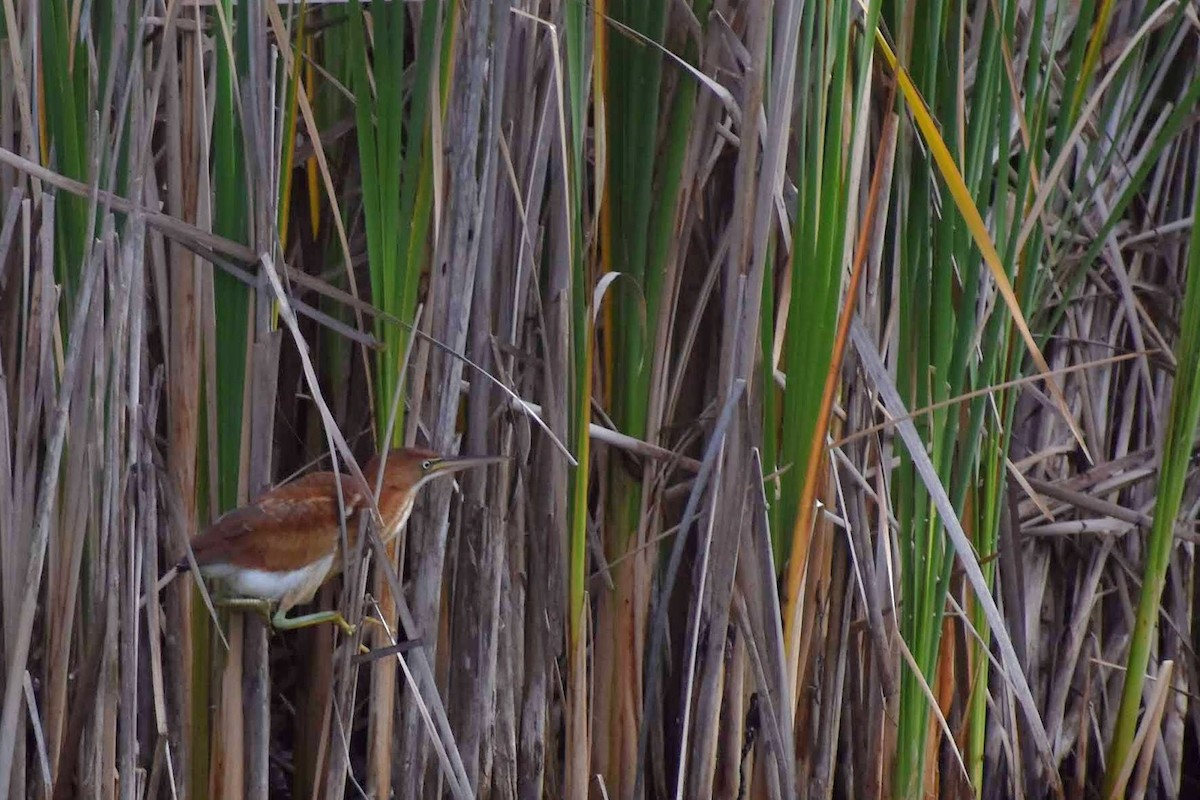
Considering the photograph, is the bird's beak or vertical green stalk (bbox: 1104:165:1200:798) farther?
vertical green stalk (bbox: 1104:165:1200:798)

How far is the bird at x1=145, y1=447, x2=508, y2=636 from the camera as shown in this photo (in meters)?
2.07

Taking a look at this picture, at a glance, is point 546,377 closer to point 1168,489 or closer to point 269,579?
point 269,579

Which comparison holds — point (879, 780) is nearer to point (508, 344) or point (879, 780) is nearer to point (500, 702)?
point (500, 702)

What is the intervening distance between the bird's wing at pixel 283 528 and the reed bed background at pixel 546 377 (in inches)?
2.5

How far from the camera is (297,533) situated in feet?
7.00

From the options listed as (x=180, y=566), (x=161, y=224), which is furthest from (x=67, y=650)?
(x=161, y=224)

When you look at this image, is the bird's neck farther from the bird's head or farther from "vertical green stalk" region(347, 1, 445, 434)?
"vertical green stalk" region(347, 1, 445, 434)

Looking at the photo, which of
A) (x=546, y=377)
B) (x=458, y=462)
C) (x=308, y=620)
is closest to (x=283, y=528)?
(x=308, y=620)

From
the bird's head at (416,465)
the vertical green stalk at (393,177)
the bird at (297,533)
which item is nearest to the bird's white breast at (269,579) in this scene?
the bird at (297,533)

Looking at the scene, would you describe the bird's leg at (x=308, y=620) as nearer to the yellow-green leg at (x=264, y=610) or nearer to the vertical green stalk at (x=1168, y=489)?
the yellow-green leg at (x=264, y=610)

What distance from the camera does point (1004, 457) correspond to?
2531 mm

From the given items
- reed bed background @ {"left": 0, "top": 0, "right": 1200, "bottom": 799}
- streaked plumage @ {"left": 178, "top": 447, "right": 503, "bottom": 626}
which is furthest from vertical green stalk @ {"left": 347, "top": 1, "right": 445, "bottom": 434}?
streaked plumage @ {"left": 178, "top": 447, "right": 503, "bottom": 626}

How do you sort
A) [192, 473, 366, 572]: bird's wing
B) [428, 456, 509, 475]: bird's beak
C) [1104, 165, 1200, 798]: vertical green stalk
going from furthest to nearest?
1. [1104, 165, 1200, 798]: vertical green stalk
2. [428, 456, 509, 475]: bird's beak
3. [192, 473, 366, 572]: bird's wing

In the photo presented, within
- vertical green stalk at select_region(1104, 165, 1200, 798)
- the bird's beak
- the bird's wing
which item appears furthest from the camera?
vertical green stalk at select_region(1104, 165, 1200, 798)
